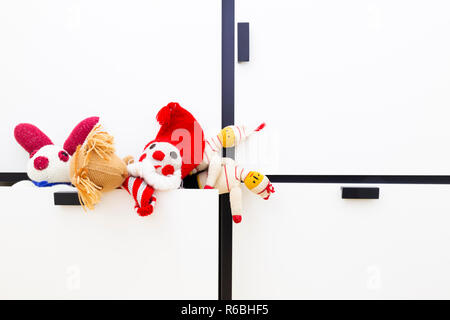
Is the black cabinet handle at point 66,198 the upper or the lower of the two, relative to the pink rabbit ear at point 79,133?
lower

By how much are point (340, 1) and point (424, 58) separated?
252 millimetres

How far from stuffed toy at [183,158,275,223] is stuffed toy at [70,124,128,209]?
0.21 meters

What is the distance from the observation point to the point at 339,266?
2.01 ft

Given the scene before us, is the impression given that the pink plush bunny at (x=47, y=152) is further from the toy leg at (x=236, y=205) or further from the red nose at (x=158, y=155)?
the toy leg at (x=236, y=205)

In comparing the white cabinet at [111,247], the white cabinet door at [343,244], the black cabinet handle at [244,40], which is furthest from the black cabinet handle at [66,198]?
the black cabinet handle at [244,40]

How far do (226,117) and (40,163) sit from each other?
1.46 feet

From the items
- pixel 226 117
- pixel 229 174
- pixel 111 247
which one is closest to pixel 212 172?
pixel 229 174

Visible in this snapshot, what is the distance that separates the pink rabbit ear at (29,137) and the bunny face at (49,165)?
1.3 inches

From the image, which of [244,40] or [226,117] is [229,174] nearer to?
[226,117]

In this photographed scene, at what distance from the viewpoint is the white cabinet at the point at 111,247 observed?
0.48 metres

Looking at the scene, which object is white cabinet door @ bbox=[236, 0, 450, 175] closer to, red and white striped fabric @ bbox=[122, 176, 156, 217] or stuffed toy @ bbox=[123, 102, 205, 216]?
stuffed toy @ bbox=[123, 102, 205, 216]

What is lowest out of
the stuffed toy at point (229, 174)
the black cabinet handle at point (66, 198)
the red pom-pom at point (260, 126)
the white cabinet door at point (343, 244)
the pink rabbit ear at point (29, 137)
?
the white cabinet door at point (343, 244)
